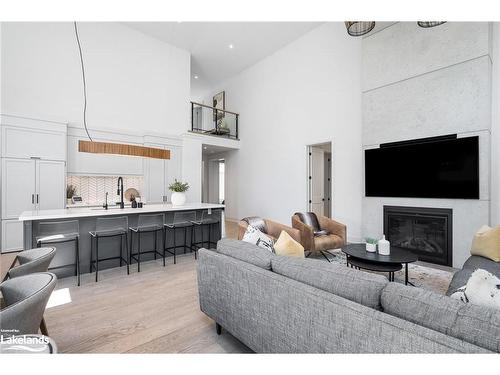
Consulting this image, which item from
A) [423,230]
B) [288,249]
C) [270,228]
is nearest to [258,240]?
[288,249]

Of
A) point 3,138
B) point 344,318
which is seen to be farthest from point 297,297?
point 3,138

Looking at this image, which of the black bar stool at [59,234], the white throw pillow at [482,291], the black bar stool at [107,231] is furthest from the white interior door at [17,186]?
the white throw pillow at [482,291]

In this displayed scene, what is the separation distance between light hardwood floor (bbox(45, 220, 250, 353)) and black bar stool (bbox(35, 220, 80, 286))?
51 cm

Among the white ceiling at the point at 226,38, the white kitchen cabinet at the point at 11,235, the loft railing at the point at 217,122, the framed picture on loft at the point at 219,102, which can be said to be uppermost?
the white ceiling at the point at 226,38

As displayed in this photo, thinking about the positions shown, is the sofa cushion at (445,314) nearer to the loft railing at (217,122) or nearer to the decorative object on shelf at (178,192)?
the decorative object on shelf at (178,192)

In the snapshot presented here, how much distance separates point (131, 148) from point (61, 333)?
2558 millimetres

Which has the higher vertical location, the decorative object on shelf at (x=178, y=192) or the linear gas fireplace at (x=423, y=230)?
the decorative object on shelf at (x=178, y=192)

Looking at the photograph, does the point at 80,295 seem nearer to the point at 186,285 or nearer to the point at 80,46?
the point at 186,285

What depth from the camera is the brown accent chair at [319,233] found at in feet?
13.6

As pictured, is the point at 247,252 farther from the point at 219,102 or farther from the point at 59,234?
the point at 219,102

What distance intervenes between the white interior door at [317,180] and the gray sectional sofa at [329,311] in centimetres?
492

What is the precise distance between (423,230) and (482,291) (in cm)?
368

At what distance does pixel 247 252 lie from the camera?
2029 mm
